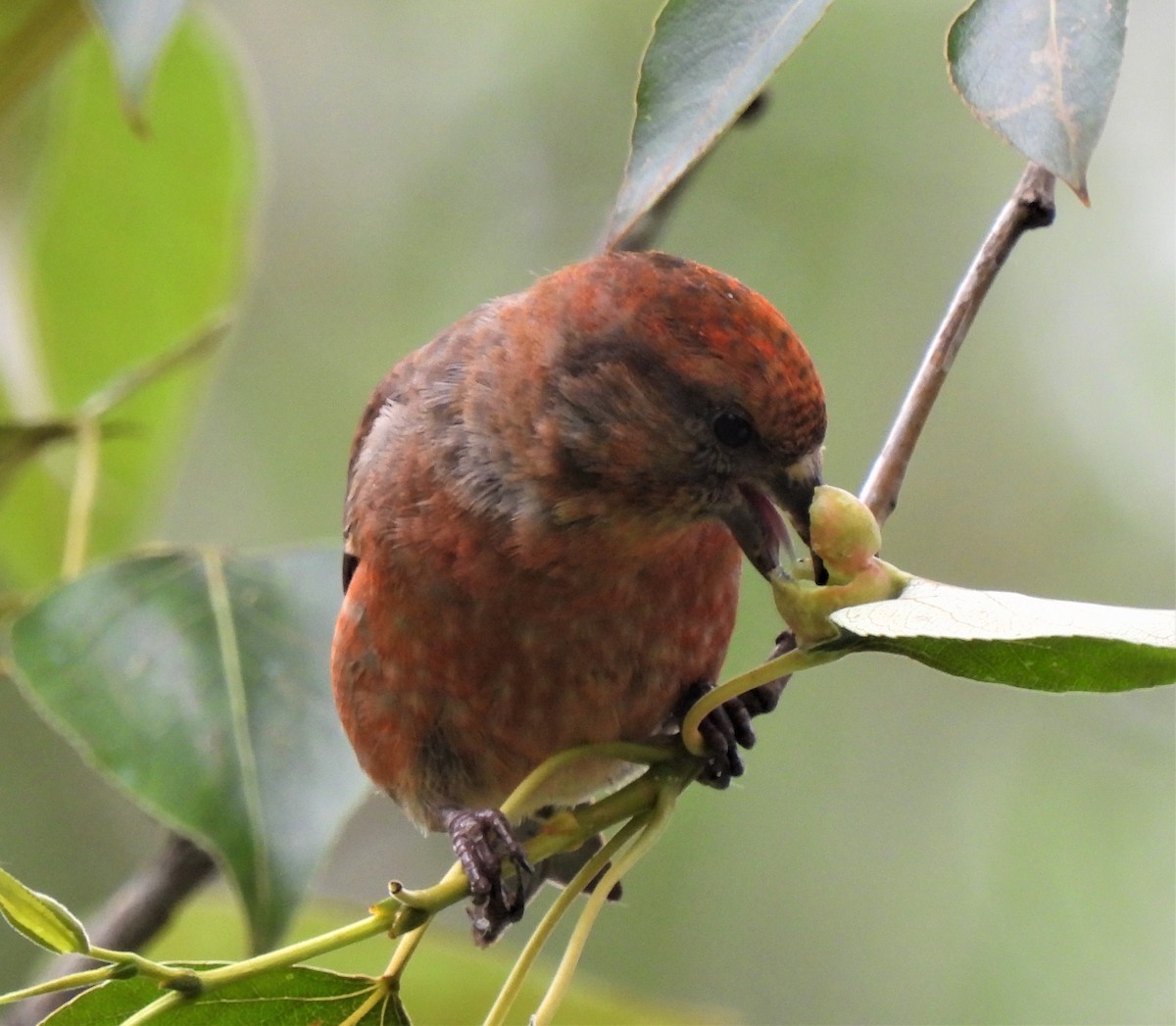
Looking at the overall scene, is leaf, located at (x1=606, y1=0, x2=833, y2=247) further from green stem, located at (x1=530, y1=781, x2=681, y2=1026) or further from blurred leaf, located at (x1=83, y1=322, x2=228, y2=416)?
blurred leaf, located at (x1=83, y1=322, x2=228, y2=416)

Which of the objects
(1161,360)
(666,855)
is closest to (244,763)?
(666,855)

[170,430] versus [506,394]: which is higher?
[170,430]

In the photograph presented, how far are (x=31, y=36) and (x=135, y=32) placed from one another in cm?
162

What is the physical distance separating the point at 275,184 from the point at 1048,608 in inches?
374

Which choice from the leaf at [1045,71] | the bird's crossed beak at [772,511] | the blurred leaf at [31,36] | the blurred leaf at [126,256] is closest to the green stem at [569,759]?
the bird's crossed beak at [772,511]

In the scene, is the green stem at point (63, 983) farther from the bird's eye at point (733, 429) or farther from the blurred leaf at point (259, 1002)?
the bird's eye at point (733, 429)

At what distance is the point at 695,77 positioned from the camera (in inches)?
78.4

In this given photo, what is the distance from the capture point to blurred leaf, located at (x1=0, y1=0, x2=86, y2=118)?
371cm

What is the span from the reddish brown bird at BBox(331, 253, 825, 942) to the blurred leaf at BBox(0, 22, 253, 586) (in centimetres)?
127

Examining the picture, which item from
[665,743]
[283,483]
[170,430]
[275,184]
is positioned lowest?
[665,743]

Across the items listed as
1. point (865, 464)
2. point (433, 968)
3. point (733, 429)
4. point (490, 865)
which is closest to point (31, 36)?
point (733, 429)

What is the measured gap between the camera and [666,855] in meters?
8.77

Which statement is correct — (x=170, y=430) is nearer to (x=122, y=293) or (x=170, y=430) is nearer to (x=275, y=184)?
(x=122, y=293)

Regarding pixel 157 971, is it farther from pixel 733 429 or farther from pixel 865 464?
pixel 865 464
